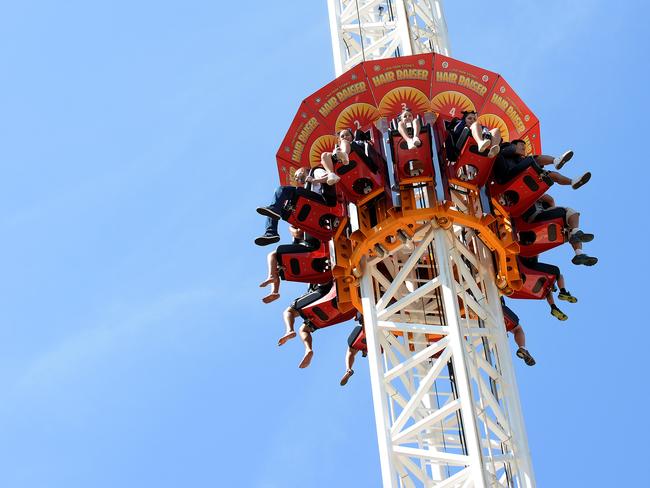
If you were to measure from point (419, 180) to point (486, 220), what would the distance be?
1484 mm

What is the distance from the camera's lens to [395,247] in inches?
1126

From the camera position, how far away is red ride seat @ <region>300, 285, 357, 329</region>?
30109 millimetres

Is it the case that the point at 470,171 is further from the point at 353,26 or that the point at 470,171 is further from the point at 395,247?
the point at 353,26

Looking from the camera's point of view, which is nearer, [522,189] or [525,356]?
[522,189]

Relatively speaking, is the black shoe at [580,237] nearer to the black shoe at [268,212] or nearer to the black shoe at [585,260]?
the black shoe at [585,260]

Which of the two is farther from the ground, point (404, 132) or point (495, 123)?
point (495, 123)

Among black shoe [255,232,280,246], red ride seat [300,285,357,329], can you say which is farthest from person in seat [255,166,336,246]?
red ride seat [300,285,357,329]

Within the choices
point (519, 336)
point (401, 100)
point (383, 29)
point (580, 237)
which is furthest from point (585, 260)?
point (383, 29)

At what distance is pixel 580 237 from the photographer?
94.7 feet

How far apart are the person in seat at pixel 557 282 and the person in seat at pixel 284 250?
4228mm

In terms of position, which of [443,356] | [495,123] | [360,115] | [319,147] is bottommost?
[443,356]

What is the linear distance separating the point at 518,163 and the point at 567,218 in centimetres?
149

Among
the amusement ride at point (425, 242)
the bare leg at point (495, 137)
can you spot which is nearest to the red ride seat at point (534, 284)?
the amusement ride at point (425, 242)

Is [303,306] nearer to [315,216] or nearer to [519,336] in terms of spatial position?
[315,216]
